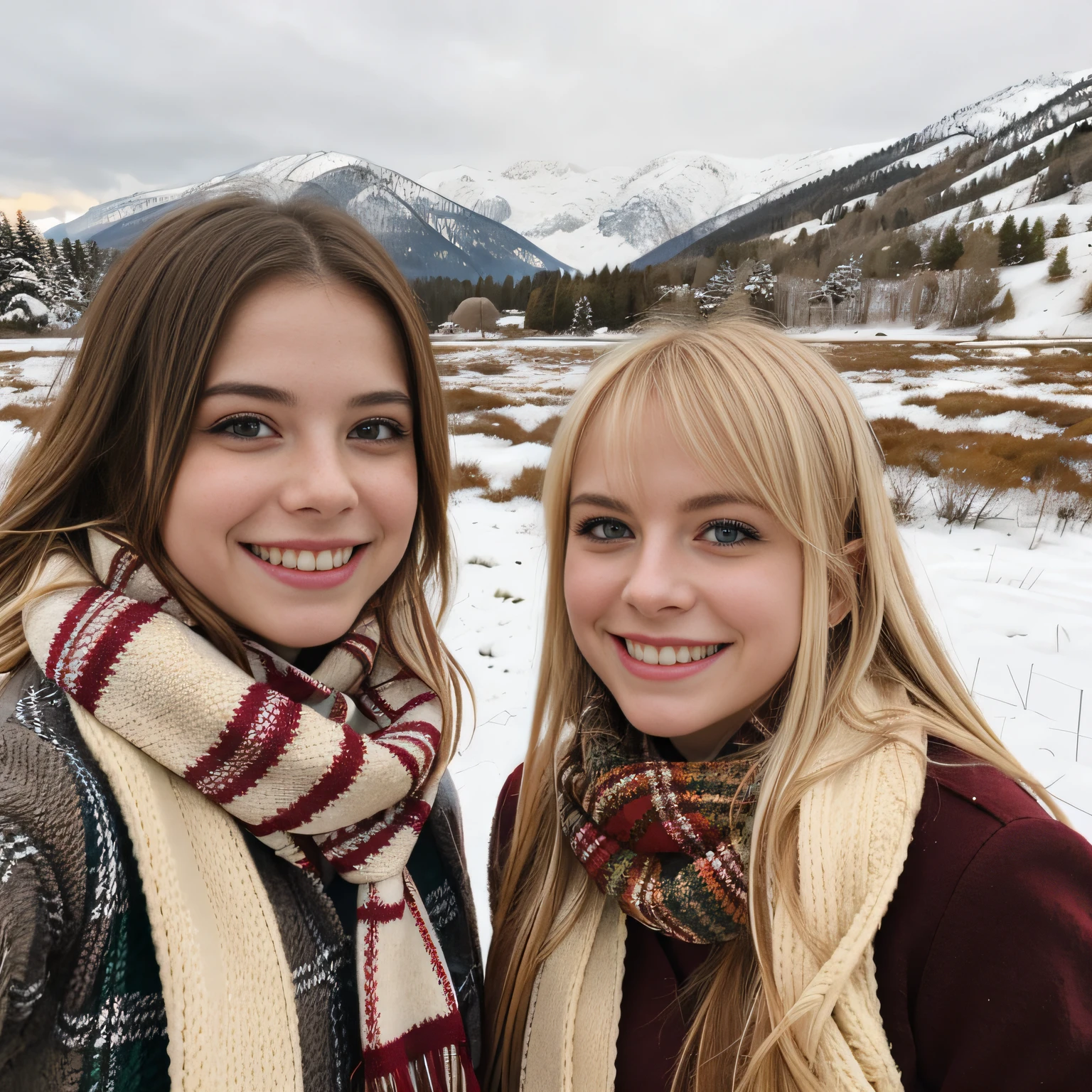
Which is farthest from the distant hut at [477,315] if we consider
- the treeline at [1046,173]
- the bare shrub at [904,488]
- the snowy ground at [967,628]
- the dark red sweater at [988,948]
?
the treeline at [1046,173]

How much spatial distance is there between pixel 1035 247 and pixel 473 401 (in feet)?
102

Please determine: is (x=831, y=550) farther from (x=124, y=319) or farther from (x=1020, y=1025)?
(x=124, y=319)

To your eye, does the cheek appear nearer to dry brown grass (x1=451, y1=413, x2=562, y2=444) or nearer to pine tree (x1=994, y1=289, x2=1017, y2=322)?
dry brown grass (x1=451, y1=413, x2=562, y2=444)

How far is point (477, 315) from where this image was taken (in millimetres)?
26969

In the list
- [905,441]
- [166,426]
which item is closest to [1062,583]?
[905,441]

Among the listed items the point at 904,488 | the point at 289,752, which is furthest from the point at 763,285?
the point at 289,752

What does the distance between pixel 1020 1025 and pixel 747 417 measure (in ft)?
3.35

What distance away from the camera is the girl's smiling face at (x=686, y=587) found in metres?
1.22

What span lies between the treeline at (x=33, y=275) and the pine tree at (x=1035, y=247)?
3632 centimetres

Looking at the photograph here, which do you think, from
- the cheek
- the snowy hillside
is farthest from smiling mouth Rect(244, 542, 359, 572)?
the snowy hillside

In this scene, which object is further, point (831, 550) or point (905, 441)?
point (905, 441)

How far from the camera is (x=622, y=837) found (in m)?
1.27

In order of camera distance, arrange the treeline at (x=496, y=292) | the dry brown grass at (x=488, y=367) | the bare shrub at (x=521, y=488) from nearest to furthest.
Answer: the bare shrub at (x=521, y=488)
the dry brown grass at (x=488, y=367)
the treeline at (x=496, y=292)

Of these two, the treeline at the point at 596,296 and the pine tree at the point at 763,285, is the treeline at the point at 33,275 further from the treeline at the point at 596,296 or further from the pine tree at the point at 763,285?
the pine tree at the point at 763,285
